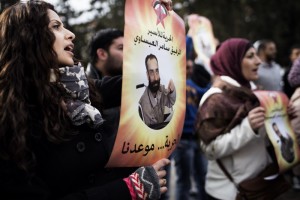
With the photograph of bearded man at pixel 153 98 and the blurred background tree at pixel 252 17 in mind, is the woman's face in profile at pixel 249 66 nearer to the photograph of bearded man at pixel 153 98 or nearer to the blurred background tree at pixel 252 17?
the photograph of bearded man at pixel 153 98

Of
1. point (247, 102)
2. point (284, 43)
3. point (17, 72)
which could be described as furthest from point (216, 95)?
point (284, 43)

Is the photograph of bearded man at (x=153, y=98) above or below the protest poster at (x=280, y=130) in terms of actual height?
above

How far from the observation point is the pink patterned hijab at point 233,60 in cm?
289

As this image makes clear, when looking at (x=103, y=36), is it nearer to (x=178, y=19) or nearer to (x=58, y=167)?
(x=178, y=19)

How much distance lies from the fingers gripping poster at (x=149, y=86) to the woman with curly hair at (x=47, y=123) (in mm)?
111

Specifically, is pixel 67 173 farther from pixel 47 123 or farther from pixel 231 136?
pixel 231 136

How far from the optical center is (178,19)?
176cm

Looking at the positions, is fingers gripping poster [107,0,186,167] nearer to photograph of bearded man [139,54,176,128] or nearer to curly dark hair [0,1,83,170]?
photograph of bearded man [139,54,176,128]

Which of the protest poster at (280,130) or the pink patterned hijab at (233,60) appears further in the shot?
the pink patterned hijab at (233,60)

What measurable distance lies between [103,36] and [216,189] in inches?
53.6

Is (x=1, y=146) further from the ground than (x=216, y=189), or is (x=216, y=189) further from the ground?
(x=1, y=146)

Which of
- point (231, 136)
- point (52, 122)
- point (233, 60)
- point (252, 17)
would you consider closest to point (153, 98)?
point (52, 122)

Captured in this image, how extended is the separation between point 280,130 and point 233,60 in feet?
2.15

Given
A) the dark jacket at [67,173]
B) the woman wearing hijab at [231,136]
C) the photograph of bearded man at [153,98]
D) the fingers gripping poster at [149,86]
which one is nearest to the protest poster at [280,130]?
the woman wearing hijab at [231,136]
